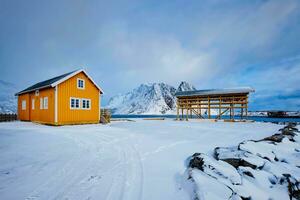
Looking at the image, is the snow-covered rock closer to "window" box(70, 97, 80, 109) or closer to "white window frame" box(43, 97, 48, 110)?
"window" box(70, 97, 80, 109)

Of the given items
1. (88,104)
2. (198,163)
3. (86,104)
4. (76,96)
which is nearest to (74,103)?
(76,96)

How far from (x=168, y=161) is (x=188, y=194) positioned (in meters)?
1.93

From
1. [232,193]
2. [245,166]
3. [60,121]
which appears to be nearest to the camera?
[232,193]

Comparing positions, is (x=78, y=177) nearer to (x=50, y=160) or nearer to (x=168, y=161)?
(x=50, y=160)

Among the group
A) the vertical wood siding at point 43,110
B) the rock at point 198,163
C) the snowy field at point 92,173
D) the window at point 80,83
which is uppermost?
the window at point 80,83

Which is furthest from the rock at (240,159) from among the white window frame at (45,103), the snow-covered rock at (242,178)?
the white window frame at (45,103)

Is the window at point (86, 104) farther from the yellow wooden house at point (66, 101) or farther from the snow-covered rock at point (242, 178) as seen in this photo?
the snow-covered rock at point (242, 178)

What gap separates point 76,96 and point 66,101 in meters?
1.31

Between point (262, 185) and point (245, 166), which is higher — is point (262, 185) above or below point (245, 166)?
below

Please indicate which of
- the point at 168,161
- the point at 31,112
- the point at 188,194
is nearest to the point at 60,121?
the point at 31,112

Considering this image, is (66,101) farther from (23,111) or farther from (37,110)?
(23,111)

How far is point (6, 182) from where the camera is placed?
140 inches

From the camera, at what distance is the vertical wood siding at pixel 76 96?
51.0 feet

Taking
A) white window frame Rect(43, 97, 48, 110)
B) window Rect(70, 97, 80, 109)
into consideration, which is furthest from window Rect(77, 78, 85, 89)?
white window frame Rect(43, 97, 48, 110)
